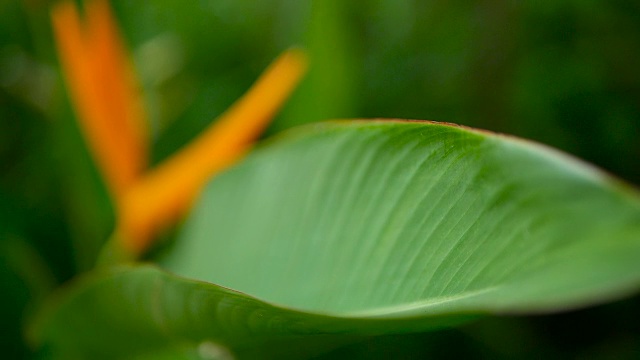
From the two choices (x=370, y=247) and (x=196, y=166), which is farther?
(x=196, y=166)

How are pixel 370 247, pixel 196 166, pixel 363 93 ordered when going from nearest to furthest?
pixel 370 247, pixel 196 166, pixel 363 93

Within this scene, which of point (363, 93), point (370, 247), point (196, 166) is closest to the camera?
point (370, 247)

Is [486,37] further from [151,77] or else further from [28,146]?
[28,146]

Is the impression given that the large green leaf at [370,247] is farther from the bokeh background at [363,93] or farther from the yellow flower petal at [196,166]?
the bokeh background at [363,93]

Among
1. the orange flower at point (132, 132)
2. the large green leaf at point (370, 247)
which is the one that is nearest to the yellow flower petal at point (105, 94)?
the orange flower at point (132, 132)

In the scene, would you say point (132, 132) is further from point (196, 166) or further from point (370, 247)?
point (370, 247)

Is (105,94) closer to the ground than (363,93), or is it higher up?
closer to the ground

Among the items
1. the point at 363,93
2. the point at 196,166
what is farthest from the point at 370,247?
the point at 363,93

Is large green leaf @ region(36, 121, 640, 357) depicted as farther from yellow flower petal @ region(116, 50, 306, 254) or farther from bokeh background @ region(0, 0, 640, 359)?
bokeh background @ region(0, 0, 640, 359)
